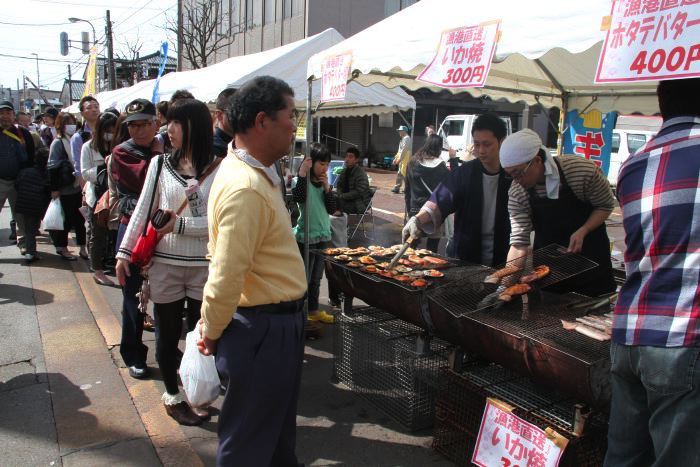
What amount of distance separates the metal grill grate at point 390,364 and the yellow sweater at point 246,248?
146 cm

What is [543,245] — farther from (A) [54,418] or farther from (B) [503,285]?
(A) [54,418]

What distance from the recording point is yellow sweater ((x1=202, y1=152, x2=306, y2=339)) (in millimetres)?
1787

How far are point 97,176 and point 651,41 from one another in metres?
5.36

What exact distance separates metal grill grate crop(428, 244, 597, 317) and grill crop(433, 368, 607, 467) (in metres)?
0.42

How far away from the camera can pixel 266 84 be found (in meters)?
1.91

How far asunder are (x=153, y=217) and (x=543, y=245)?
2.42 m

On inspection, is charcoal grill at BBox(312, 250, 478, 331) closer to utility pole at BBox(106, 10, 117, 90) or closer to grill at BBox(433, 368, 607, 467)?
grill at BBox(433, 368, 607, 467)

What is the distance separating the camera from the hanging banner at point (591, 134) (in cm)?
571

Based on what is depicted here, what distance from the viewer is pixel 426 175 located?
6473 millimetres

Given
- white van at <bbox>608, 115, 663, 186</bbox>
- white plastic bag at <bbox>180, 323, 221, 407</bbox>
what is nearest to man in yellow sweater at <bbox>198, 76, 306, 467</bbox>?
white plastic bag at <bbox>180, 323, 221, 407</bbox>

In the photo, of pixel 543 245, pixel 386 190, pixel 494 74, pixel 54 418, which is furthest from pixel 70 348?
pixel 386 190

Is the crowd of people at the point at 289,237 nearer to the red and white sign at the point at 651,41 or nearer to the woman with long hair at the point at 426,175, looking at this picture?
the red and white sign at the point at 651,41

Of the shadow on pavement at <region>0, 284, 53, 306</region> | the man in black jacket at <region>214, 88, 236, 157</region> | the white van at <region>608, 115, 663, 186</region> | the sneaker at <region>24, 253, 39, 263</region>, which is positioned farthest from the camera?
the white van at <region>608, 115, 663, 186</region>

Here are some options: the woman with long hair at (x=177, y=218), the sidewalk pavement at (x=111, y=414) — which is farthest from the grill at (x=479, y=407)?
the woman with long hair at (x=177, y=218)
